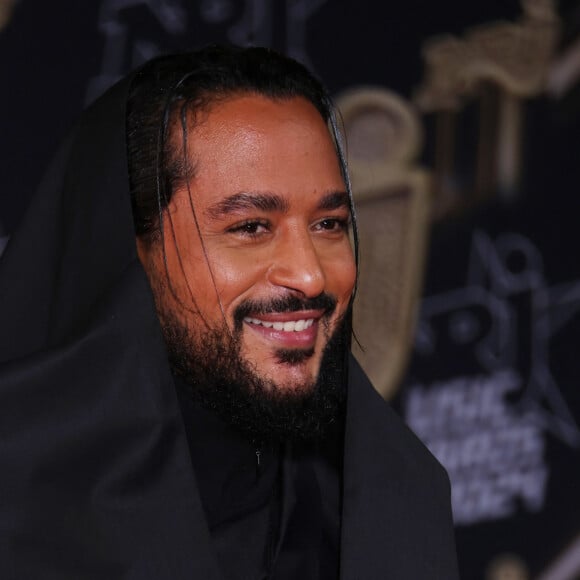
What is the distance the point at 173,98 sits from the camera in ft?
4.14

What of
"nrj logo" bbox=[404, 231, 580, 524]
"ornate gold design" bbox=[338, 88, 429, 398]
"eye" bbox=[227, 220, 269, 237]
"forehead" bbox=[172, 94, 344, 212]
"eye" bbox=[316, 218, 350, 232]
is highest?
"forehead" bbox=[172, 94, 344, 212]

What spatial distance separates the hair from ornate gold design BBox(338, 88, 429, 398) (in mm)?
927

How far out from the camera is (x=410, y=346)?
232 centimetres

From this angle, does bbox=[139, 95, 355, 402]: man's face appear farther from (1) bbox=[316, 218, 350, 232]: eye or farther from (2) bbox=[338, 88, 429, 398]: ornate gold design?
(2) bbox=[338, 88, 429, 398]: ornate gold design

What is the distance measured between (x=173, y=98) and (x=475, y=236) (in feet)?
4.08

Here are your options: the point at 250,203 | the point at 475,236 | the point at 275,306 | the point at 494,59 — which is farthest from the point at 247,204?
the point at 494,59

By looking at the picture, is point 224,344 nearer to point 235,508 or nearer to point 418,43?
point 235,508

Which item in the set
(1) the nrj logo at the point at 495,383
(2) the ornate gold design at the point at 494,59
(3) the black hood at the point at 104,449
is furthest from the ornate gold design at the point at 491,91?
(3) the black hood at the point at 104,449

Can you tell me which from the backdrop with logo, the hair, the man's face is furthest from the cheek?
the backdrop with logo

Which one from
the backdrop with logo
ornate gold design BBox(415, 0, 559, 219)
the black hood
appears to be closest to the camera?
the black hood

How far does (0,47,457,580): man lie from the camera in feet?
3.56

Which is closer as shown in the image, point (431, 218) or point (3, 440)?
point (3, 440)

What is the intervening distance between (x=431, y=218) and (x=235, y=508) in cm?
118

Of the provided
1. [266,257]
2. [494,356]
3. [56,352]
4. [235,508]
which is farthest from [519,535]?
[56,352]
